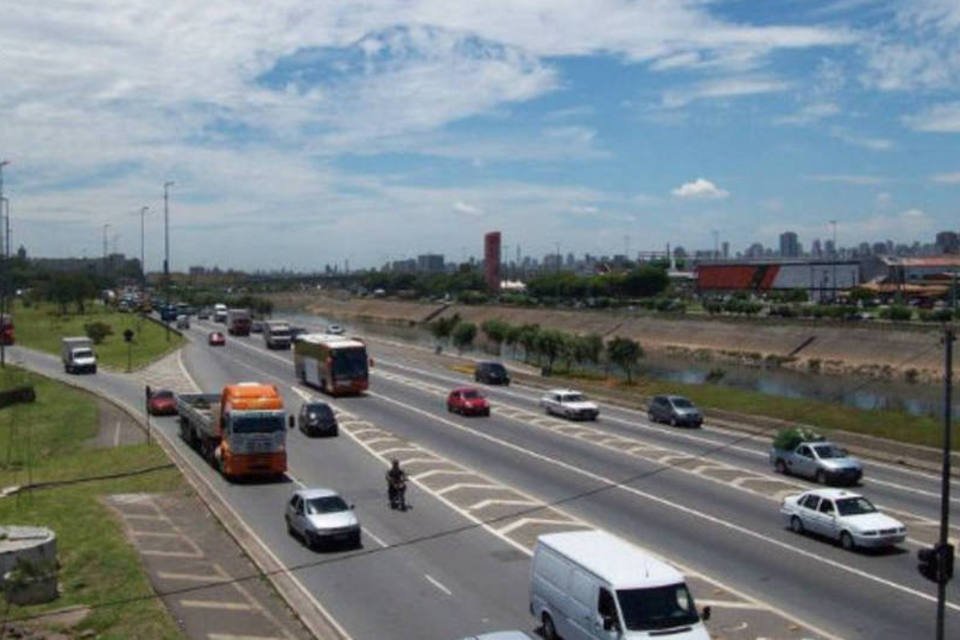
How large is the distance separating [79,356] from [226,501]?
4433 cm

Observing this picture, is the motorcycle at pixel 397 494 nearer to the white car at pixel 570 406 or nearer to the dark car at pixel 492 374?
the white car at pixel 570 406

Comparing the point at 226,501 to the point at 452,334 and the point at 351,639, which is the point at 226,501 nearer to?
the point at 351,639

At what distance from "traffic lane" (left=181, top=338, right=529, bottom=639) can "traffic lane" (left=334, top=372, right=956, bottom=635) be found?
3714 mm

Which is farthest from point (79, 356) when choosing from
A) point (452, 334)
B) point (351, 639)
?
point (351, 639)

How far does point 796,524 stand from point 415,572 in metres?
9.85

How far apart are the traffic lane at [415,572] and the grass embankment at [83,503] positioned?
310cm

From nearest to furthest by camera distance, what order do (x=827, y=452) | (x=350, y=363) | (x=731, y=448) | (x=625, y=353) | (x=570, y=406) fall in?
1. (x=827, y=452)
2. (x=731, y=448)
3. (x=570, y=406)
4. (x=350, y=363)
5. (x=625, y=353)

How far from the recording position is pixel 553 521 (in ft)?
88.2

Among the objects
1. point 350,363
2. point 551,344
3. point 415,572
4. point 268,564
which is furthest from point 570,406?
point 551,344

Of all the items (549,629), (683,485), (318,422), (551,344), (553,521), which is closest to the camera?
→ (549,629)

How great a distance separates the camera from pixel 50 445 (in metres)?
42.5

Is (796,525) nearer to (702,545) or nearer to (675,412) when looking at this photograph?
(702,545)

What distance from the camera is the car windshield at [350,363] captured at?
5606 cm

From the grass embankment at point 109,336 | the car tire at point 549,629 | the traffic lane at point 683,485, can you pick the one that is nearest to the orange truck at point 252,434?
the traffic lane at point 683,485
